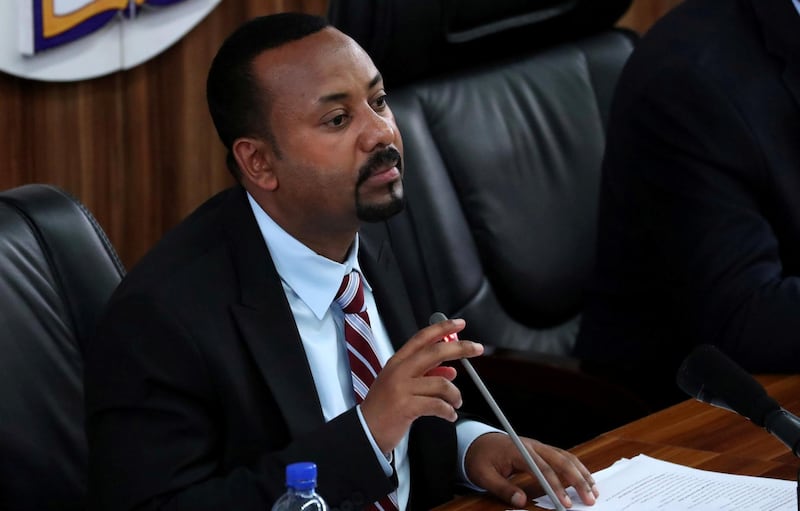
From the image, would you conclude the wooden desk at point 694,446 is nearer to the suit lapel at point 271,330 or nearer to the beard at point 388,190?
the suit lapel at point 271,330

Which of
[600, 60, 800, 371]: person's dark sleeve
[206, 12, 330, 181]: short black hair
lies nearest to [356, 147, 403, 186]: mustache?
[206, 12, 330, 181]: short black hair

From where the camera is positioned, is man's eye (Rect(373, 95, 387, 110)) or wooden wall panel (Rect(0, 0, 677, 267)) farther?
wooden wall panel (Rect(0, 0, 677, 267))

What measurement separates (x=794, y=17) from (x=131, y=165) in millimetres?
1289

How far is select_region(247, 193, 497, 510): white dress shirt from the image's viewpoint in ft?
4.82

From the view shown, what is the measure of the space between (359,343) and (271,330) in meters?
0.12

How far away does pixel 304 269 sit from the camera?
1.49 metres

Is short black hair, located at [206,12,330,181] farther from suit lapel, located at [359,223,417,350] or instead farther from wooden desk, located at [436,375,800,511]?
wooden desk, located at [436,375,800,511]

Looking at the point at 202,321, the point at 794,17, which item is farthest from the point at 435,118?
the point at 202,321

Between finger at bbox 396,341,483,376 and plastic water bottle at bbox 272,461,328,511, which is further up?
finger at bbox 396,341,483,376

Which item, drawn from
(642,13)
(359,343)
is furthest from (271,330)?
(642,13)

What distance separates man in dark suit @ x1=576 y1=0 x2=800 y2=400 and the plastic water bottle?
85cm

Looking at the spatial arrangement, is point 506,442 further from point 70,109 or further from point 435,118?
point 70,109

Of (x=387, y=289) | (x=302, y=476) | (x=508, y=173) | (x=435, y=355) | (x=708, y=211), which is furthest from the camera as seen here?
(x=508, y=173)

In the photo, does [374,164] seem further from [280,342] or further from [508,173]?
[508,173]
